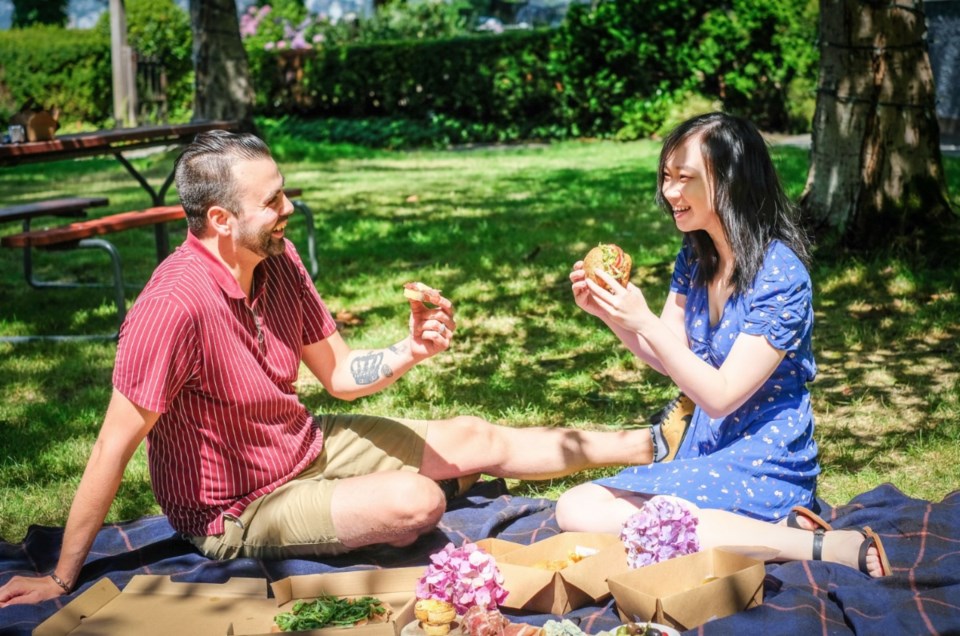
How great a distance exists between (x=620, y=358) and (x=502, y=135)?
38.7ft

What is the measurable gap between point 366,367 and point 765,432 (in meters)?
1.39

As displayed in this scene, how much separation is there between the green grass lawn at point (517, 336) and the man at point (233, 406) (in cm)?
94

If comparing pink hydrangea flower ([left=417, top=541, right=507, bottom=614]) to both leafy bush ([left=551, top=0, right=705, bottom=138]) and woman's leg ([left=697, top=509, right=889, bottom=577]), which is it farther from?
leafy bush ([left=551, top=0, right=705, bottom=138])

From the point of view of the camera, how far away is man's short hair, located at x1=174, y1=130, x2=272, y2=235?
324 cm

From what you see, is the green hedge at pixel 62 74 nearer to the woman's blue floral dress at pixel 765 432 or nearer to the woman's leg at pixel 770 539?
the woman's blue floral dress at pixel 765 432

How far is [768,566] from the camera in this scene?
10.5 ft

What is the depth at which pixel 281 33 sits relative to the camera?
67.7 feet

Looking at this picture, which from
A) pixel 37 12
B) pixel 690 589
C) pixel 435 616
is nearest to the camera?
pixel 435 616

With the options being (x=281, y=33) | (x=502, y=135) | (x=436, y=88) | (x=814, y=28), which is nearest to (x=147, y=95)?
(x=281, y=33)

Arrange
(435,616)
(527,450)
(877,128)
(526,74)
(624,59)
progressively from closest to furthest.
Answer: (435,616) < (527,450) < (877,128) < (624,59) < (526,74)

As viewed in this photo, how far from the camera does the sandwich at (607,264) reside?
11.0ft

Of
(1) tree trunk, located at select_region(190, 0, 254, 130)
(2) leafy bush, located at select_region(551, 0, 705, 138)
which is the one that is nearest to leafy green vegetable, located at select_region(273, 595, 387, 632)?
(1) tree trunk, located at select_region(190, 0, 254, 130)

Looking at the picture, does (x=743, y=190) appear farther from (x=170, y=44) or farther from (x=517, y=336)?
(x=170, y=44)

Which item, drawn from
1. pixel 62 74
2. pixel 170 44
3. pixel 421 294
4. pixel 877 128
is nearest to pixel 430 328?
pixel 421 294
